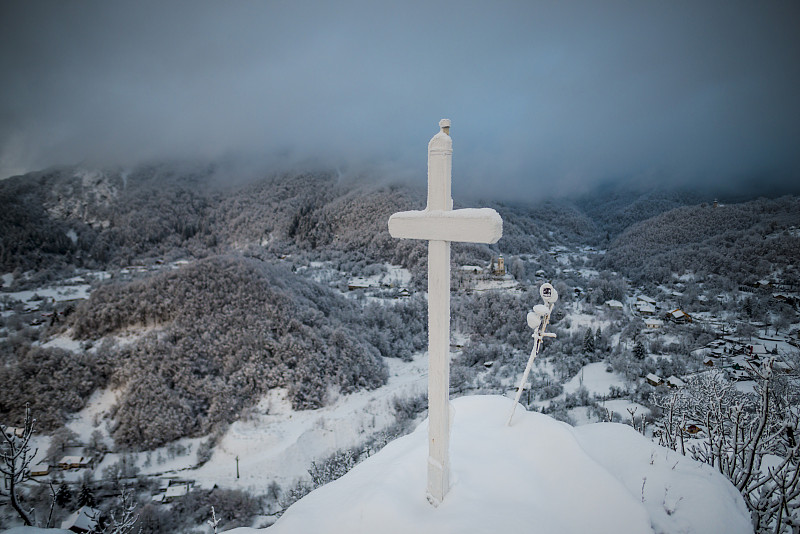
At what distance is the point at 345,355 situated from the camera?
71.4 feet

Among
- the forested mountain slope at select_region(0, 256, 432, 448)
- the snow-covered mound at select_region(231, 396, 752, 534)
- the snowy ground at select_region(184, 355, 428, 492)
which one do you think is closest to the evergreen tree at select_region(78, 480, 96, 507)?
the forested mountain slope at select_region(0, 256, 432, 448)

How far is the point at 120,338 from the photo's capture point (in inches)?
814

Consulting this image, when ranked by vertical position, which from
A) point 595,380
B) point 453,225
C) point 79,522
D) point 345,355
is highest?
point 453,225

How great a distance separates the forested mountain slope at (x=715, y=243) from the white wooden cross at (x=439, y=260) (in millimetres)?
49899

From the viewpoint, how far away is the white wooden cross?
2.88m

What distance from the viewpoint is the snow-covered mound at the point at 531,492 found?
113 inches

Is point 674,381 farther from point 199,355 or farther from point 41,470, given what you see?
point 41,470

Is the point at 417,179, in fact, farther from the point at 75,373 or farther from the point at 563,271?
the point at 75,373

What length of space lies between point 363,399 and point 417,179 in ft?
190

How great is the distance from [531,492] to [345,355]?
64.0 ft

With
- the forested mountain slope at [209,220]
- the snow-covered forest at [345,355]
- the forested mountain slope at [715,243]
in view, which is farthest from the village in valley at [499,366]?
the forested mountain slope at [209,220]

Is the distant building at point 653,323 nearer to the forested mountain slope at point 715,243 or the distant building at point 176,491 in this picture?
the forested mountain slope at point 715,243

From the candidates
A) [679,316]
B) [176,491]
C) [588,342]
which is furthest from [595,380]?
[176,491]

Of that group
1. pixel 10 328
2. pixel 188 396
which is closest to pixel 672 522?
pixel 188 396
